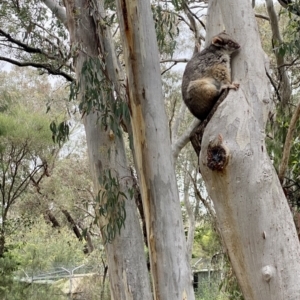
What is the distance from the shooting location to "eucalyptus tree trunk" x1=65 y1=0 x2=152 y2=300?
3.09 metres

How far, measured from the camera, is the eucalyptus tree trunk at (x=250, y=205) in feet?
4.91

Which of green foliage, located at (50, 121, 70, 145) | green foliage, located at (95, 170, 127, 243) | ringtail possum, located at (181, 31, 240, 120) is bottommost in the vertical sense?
green foliage, located at (95, 170, 127, 243)

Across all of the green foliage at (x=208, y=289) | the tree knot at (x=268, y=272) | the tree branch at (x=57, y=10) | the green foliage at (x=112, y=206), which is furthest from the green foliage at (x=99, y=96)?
the green foliage at (x=208, y=289)

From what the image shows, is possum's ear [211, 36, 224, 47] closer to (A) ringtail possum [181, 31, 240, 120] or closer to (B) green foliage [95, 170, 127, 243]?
(A) ringtail possum [181, 31, 240, 120]

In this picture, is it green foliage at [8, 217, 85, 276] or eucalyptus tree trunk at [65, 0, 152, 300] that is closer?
eucalyptus tree trunk at [65, 0, 152, 300]

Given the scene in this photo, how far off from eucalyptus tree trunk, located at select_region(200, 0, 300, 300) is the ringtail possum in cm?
20

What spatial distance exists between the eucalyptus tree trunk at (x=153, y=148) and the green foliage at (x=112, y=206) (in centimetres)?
65

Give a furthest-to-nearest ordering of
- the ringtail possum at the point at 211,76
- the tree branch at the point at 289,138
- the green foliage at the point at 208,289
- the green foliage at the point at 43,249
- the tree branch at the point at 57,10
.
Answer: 1. the green foliage at the point at 43,249
2. the green foliage at the point at 208,289
3. the tree branch at the point at 57,10
4. the tree branch at the point at 289,138
5. the ringtail possum at the point at 211,76

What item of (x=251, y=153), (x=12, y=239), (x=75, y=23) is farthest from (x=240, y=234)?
(x=12, y=239)

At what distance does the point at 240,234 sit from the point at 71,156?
32.5 ft

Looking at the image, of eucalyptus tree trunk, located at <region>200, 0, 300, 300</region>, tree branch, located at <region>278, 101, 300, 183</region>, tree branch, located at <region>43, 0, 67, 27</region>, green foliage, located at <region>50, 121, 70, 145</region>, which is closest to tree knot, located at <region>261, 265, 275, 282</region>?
eucalyptus tree trunk, located at <region>200, 0, 300, 300</region>

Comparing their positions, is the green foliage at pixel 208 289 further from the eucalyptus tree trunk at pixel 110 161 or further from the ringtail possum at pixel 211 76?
the ringtail possum at pixel 211 76

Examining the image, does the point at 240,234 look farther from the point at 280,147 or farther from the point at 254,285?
the point at 280,147

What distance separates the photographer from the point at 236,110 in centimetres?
162
